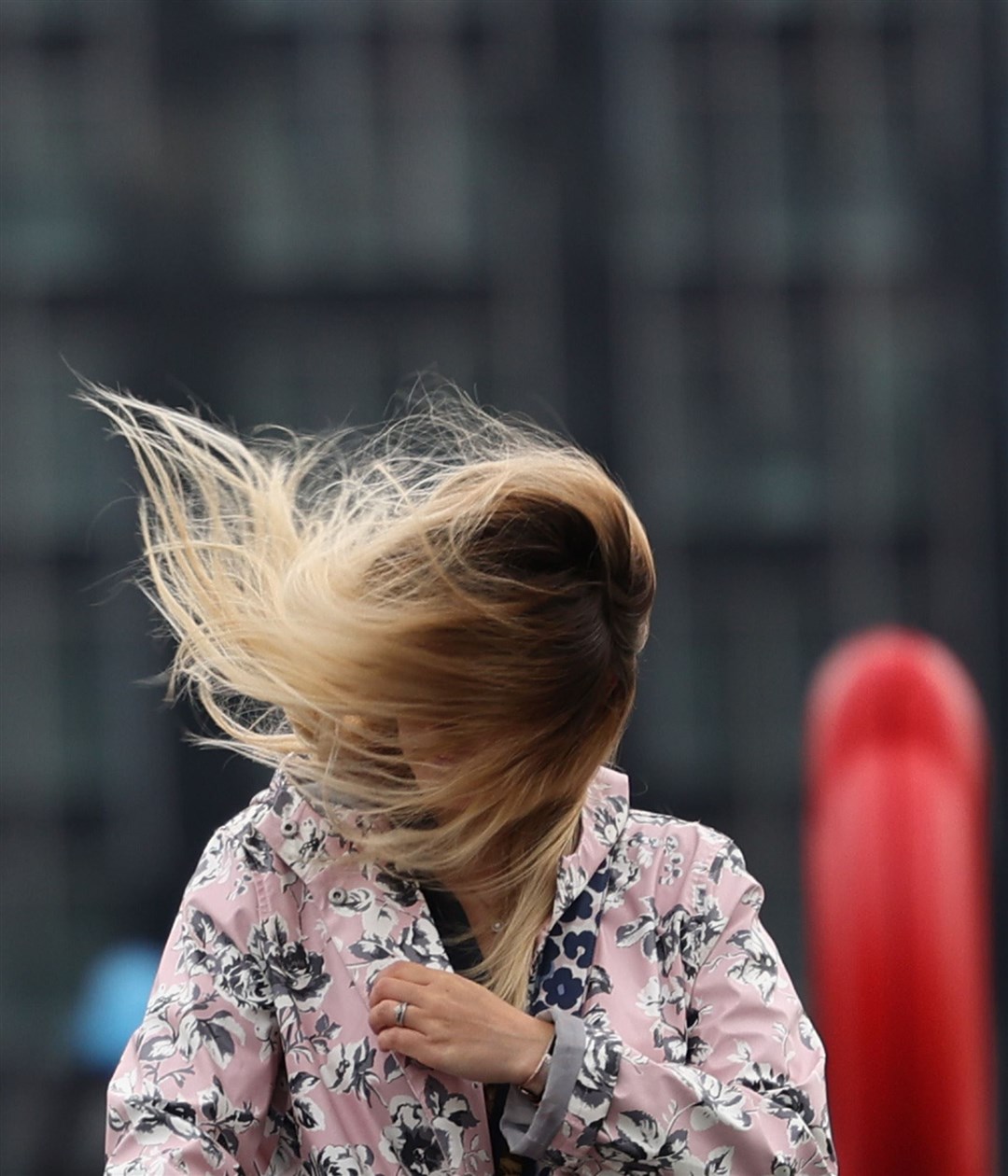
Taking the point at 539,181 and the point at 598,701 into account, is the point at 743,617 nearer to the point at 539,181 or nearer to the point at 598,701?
the point at 539,181

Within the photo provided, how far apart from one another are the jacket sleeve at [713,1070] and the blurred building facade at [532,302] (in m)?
26.5

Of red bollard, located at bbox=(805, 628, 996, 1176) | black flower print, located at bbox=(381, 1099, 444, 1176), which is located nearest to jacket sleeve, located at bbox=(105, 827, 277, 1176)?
black flower print, located at bbox=(381, 1099, 444, 1176)

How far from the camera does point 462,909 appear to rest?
209 centimetres

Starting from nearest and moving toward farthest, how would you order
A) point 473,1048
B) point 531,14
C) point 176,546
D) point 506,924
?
point 473,1048
point 506,924
point 176,546
point 531,14

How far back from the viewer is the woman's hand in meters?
1.91

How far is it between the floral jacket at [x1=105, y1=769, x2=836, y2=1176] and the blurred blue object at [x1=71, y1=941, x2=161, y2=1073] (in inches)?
616

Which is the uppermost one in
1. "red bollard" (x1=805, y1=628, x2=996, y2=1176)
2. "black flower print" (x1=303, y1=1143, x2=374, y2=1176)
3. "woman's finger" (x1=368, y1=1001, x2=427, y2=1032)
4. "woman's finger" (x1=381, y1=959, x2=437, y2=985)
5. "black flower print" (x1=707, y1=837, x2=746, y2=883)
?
"black flower print" (x1=707, y1=837, x2=746, y2=883)

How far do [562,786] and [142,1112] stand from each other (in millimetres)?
463

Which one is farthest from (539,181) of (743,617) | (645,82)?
(743,617)

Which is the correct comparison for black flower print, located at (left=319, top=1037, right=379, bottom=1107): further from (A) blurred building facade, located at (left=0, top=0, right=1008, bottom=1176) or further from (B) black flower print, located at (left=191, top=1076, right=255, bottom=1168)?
(A) blurred building facade, located at (left=0, top=0, right=1008, bottom=1176)

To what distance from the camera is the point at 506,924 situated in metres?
2.05

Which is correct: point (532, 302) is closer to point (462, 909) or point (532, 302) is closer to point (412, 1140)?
point (462, 909)

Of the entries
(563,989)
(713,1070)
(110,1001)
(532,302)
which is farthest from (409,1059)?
(532,302)

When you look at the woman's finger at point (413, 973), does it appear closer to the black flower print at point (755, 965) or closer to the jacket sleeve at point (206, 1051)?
the jacket sleeve at point (206, 1051)
